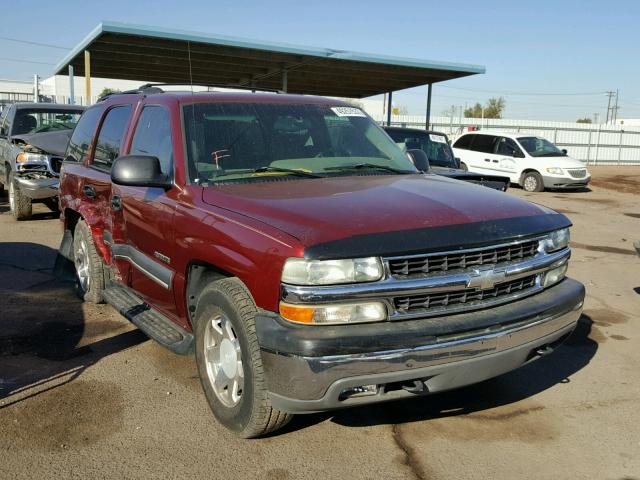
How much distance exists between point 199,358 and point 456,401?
1599 millimetres

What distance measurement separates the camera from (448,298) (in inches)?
119

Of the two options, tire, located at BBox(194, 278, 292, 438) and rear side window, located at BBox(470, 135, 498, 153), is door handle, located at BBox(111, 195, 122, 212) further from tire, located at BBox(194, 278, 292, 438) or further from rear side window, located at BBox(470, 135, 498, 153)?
rear side window, located at BBox(470, 135, 498, 153)

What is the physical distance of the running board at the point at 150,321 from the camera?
12.4 feet

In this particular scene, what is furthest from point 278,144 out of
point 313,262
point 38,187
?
point 38,187

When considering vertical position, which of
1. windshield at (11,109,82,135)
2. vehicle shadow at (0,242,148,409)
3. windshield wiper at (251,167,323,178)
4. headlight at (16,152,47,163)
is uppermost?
windshield at (11,109,82,135)

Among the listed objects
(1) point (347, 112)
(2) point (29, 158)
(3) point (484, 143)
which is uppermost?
(1) point (347, 112)

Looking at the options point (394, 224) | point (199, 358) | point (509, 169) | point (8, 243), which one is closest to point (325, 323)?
point (394, 224)

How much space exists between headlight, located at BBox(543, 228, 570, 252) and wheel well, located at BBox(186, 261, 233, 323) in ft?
5.88

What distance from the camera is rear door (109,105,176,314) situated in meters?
3.91

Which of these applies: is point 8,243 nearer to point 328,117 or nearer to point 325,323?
point 328,117

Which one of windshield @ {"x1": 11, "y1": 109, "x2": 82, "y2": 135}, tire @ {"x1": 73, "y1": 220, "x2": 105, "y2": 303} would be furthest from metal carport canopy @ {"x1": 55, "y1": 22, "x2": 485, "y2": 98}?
tire @ {"x1": 73, "y1": 220, "x2": 105, "y2": 303}

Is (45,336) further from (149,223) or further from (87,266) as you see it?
(149,223)

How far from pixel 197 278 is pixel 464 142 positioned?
1702 cm

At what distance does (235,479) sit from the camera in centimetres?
298
